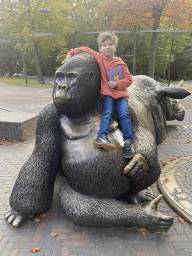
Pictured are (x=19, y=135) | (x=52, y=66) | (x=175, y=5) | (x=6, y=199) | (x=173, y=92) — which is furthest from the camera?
(x=52, y=66)

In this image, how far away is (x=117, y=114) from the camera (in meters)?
2.63

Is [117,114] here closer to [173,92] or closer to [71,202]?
[71,202]

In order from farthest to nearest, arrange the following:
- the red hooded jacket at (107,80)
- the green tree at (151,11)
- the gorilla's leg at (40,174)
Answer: the green tree at (151,11)
the gorilla's leg at (40,174)
the red hooded jacket at (107,80)

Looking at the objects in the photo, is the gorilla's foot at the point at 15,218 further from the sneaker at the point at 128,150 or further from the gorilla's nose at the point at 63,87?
the gorilla's nose at the point at 63,87

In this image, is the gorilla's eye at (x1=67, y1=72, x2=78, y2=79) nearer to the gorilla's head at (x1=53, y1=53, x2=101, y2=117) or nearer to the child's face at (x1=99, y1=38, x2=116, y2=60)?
the gorilla's head at (x1=53, y1=53, x2=101, y2=117)

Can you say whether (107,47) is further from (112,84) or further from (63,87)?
(63,87)

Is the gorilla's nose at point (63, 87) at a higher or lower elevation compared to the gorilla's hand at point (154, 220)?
higher

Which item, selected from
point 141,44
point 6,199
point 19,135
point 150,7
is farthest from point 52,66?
point 6,199

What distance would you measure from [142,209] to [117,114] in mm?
1121

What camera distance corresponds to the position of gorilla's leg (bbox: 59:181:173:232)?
2354 millimetres

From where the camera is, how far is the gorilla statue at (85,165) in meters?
2.32

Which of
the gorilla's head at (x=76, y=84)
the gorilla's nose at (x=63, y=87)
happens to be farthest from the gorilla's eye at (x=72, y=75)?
the gorilla's nose at (x=63, y=87)

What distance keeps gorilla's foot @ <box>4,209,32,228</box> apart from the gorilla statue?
0.04 feet

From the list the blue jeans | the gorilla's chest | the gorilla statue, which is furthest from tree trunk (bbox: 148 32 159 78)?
the gorilla's chest
